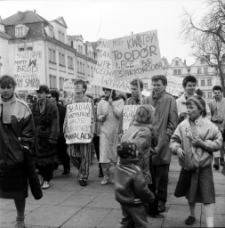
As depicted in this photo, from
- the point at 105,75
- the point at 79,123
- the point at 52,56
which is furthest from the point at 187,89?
the point at 52,56

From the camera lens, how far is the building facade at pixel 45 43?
3928 cm

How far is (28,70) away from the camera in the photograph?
30.3ft

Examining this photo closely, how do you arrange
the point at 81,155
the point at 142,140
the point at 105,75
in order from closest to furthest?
1. the point at 142,140
2. the point at 81,155
3. the point at 105,75

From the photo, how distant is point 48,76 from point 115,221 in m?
36.7

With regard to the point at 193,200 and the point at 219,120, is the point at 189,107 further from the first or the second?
the point at 219,120

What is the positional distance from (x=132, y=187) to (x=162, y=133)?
56.1 inches

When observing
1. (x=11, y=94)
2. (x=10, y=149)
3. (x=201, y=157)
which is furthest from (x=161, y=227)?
(x=11, y=94)

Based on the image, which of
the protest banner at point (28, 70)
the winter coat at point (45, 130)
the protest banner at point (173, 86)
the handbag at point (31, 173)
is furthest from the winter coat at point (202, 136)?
the protest banner at point (173, 86)

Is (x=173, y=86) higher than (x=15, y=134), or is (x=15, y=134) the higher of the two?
(x=173, y=86)

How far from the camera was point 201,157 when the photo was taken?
4.08 meters

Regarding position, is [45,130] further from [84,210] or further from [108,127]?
[84,210]

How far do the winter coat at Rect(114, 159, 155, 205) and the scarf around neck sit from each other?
1.60m

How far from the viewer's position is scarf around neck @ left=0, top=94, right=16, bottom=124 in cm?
428

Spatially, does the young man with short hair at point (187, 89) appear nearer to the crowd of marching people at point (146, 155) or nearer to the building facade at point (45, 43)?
the crowd of marching people at point (146, 155)
